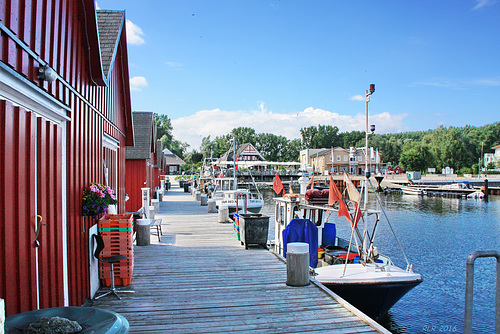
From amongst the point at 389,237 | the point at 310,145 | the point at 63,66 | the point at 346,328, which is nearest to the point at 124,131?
the point at 63,66

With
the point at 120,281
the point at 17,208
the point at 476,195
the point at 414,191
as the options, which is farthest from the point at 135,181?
the point at 414,191

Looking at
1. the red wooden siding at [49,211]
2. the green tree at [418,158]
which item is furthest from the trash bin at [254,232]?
the green tree at [418,158]

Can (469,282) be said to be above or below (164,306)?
above

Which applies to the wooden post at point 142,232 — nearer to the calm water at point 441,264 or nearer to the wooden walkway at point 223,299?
the wooden walkway at point 223,299

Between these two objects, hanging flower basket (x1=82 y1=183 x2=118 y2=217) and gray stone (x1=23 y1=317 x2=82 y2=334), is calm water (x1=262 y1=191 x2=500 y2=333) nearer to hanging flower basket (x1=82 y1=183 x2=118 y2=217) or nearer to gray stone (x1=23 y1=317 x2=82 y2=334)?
hanging flower basket (x1=82 y1=183 x2=118 y2=217)

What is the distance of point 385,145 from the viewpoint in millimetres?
109000

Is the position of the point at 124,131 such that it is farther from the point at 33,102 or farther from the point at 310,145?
the point at 310,145

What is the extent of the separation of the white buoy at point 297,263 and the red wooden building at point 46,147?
3598mm

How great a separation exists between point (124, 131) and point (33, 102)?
28.5 feet

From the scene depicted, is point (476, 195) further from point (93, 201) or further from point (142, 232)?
point (93, 201)

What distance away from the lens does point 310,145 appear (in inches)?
5000

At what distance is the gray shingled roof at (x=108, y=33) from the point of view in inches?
343

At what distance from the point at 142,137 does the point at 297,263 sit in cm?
1902

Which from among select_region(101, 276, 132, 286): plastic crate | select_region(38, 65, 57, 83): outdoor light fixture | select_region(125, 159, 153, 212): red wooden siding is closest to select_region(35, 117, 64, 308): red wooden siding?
select_region(38, 65, 57, 83): outdoor light fixture
